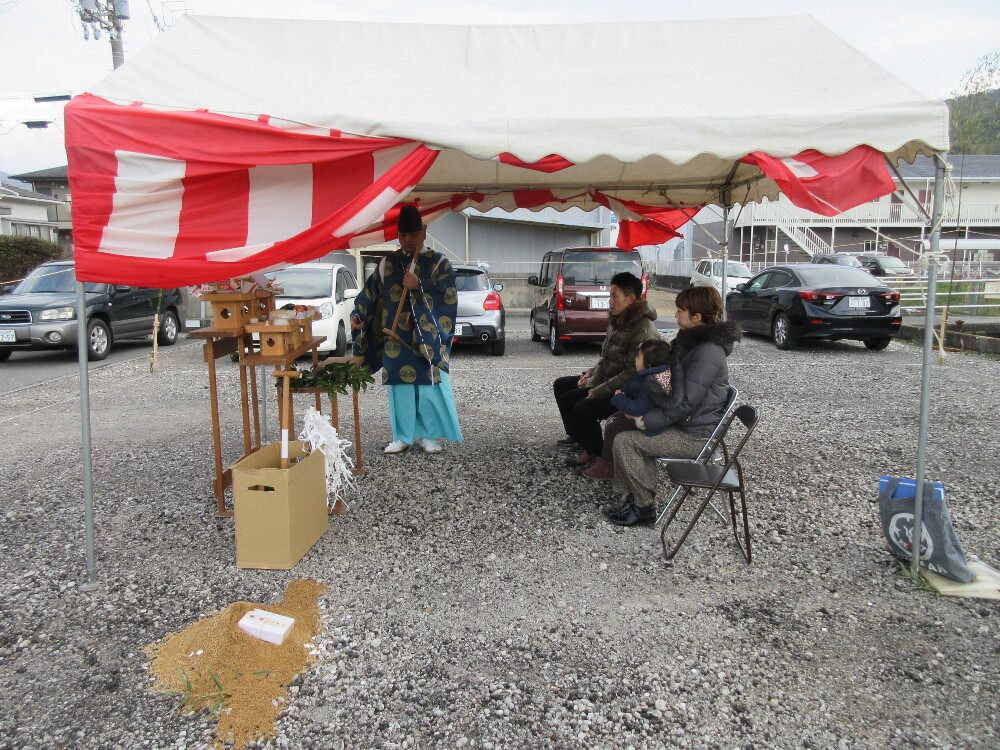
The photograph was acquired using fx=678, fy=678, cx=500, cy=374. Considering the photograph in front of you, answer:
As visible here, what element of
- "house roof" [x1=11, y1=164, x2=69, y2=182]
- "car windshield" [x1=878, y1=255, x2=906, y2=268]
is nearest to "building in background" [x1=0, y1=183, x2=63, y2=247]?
"house roof" [x1=11, y1=164, x2=69, y2=182]

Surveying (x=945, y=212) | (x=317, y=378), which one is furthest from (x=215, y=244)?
(x=945, y=212)

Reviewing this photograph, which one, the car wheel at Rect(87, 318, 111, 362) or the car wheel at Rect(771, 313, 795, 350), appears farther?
the car wheel at Rect(771, 313, 795, 350)

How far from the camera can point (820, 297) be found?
10.8m

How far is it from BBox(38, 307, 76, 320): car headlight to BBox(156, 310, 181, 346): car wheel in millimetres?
2108

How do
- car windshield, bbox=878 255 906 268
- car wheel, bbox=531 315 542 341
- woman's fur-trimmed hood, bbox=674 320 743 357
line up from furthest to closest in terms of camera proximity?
car windshield, bbox=878 255 906 268 → car wheel, bbox=531 315 542 341 → woman's fur-trimmed hood, bbox=674 320 743 357

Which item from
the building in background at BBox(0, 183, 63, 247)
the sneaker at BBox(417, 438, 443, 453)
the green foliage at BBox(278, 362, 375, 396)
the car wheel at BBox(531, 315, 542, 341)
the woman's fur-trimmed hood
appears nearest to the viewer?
the woman's fur-trimmed hood

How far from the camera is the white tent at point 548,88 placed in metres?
3.15

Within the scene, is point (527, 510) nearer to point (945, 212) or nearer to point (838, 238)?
point (945, 212)

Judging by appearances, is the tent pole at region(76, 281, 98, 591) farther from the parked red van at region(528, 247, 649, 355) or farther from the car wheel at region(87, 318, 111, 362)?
the car wheel at region(87, 318, 111, 362)

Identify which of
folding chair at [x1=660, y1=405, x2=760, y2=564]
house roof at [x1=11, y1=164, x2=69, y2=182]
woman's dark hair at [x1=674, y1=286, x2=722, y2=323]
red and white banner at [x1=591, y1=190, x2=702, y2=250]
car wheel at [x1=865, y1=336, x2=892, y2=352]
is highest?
house roof at [x1=11, y1=164, x2=69, y2=182]

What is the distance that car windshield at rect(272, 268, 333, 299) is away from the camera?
10.6 metres

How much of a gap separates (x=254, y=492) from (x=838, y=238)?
1398 inches

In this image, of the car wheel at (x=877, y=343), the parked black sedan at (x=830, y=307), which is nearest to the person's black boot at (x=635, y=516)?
the parked black sedan at (x=830, y=307)

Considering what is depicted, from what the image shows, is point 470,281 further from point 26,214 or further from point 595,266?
point 26,214
